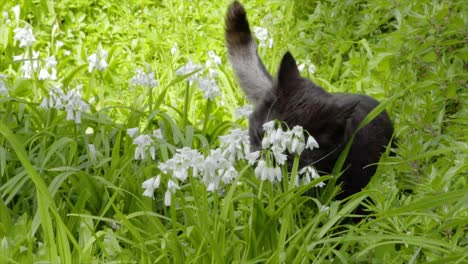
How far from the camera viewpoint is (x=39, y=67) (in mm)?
4527

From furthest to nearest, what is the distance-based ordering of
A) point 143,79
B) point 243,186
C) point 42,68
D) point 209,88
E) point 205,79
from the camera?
point 42,68 → point 143,79 → point 205,79 → point 209,88 → point 243,186

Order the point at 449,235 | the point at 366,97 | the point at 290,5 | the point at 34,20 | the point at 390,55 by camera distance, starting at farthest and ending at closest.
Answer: the point at 34,20 < the point at 290,5 < the point at 366,97 < the point at 390,55 < the point at 449,235

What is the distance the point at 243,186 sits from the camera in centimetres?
334

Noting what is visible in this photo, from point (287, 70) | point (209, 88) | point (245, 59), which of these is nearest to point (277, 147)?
point (209, 88)

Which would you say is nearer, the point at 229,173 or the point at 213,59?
the point at 229,173

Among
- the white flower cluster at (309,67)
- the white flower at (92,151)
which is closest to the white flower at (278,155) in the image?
the white flower at (92,151)

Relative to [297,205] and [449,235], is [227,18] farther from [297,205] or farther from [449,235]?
[449,235]

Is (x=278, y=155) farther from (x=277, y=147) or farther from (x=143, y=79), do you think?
(x=143, y=79)

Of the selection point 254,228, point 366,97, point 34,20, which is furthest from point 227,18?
point 34,20

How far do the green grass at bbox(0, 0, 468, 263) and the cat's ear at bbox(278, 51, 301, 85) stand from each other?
1.14 feet

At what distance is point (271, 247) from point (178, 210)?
0.72 m

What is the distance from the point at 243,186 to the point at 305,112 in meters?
0.55

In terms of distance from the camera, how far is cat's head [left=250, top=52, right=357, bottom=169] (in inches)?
144

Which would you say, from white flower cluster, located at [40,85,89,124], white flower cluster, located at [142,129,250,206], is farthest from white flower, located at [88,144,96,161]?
white flower cluster, located at [142,129,250,206]
